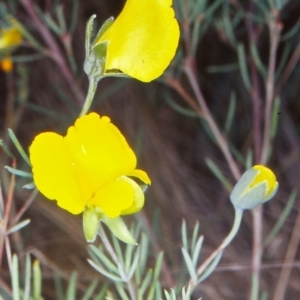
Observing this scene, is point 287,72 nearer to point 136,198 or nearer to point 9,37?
point 9,37

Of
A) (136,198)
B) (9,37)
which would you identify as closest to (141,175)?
(136,198)

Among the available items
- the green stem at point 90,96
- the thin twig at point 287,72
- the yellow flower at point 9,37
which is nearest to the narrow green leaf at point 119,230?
the green stem at point 90,96

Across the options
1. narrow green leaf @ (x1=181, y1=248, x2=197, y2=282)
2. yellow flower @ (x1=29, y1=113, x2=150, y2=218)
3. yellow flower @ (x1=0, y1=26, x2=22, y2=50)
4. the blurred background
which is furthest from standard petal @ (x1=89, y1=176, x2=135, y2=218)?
the blurred background

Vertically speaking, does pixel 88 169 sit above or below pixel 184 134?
above

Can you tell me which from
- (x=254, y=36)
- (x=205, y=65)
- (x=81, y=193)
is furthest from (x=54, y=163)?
(x=205, y=65)

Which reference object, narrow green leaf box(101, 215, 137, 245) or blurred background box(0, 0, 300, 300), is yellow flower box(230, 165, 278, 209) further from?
blurred background box(0, 0, 300, 300)

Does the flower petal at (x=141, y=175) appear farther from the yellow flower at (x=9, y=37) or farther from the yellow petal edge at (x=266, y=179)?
the yellow flower at (x=9, y=37)

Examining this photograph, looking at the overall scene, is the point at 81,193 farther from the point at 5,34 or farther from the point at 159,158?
the point at 159,158
